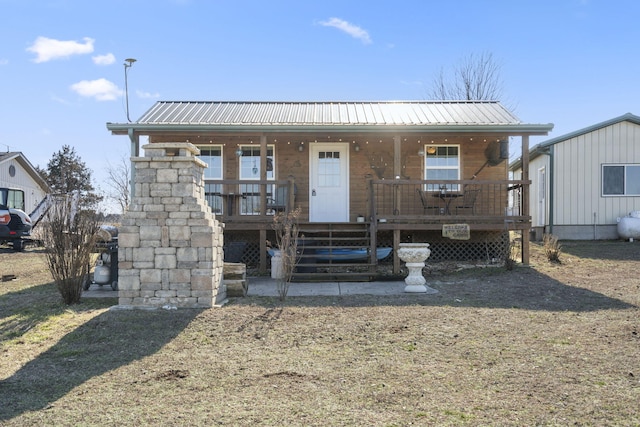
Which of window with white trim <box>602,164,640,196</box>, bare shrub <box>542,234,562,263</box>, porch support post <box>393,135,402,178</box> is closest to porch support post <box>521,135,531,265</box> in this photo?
bare shrub <box>542,234,562,263</box>

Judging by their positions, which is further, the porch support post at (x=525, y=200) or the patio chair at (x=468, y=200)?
the patio chair at (x=468, y=200)

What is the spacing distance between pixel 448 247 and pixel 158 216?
7.66 metres

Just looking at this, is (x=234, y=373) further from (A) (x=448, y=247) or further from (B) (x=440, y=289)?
(A) (x=448, y=247)

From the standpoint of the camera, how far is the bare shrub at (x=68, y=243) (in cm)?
743

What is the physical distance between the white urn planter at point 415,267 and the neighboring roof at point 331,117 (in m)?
3.30

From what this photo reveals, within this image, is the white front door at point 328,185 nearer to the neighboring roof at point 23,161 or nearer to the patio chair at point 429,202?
the patio chair at point 429,202

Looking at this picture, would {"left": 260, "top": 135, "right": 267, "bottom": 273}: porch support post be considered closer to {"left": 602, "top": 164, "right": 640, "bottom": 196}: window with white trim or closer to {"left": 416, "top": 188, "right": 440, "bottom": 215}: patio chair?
{"left": 416, "top": 188, "right": 440, "bottom": 215}: patio chair

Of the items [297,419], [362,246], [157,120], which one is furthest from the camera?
[157,120]

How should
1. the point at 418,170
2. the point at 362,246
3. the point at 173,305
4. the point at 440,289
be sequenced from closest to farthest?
1. the point at 173,305
2. the point at 440,289
3. the point at 362,246
4. the point at 418,170

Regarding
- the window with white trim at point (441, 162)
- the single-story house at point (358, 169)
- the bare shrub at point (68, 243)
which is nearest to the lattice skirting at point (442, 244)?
the single-story house at point (358, 169)

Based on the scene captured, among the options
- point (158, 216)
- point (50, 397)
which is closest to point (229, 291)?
point (158, 216)

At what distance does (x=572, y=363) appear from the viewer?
14.9 ft

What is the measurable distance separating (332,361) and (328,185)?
823 cm

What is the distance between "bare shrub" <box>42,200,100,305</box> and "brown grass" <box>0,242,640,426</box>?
0.39 meters
